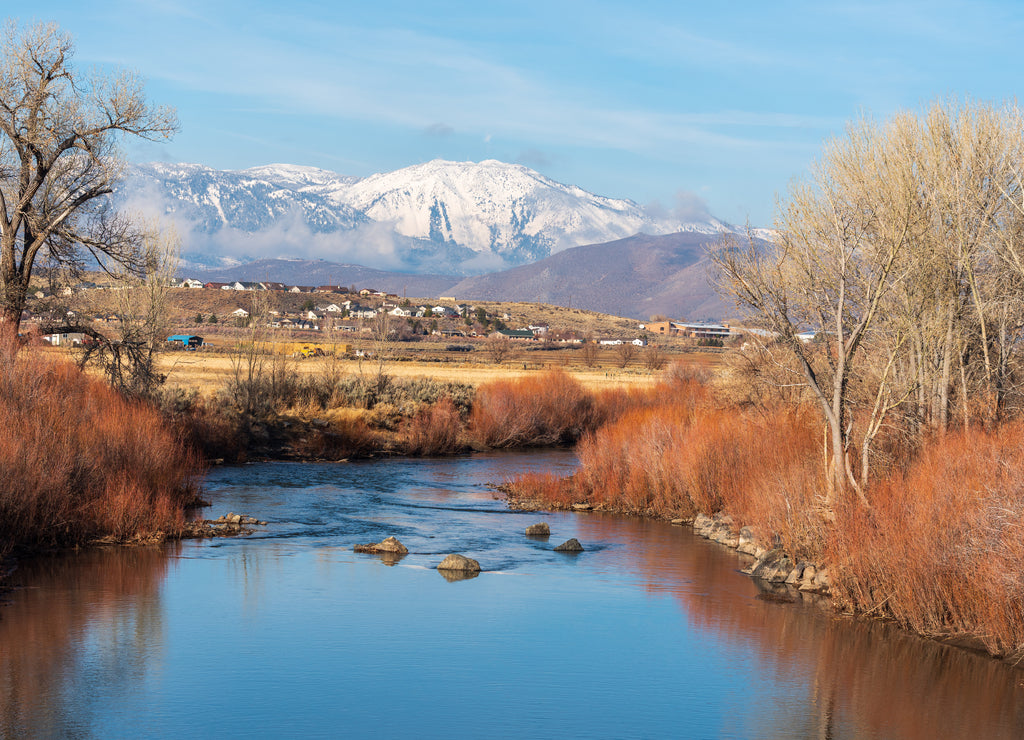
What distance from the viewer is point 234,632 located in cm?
1509

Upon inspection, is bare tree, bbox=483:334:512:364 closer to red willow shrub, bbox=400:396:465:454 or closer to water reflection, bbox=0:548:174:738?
red willow shrub, bbox=400:396:465:454

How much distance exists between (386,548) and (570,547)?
376cm

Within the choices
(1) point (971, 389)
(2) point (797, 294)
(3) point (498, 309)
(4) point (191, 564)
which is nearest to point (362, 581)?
(4) point (191, 564)

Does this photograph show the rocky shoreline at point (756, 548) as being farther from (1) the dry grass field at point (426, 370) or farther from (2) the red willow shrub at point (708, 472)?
(1) the dry grass field at point (426, 370)

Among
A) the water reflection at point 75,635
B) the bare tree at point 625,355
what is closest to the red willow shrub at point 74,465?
the water reflection at point 75,635

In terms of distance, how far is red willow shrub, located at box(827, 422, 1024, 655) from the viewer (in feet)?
44.1

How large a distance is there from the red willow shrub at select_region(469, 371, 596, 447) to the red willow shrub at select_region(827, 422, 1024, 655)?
82.4 feet

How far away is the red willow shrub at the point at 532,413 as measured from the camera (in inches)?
1654

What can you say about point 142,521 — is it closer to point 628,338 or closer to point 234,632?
point 234,632

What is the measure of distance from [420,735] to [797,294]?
1268 centimetres

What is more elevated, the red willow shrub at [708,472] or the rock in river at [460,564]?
the red willow shrub at [708,472]

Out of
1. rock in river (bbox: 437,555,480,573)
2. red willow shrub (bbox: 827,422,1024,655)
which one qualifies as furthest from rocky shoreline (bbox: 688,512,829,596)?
rock in river (bbox: 437,555,480,573)

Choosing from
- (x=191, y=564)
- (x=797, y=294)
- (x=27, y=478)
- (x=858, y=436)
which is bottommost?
(x=191, y=564)

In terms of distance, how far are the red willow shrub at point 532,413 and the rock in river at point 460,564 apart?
2224 cm
